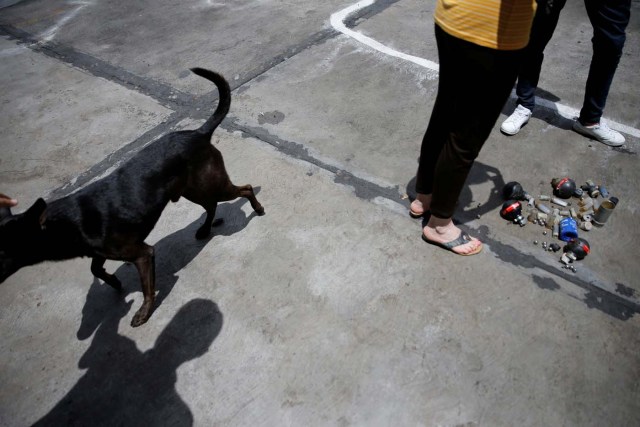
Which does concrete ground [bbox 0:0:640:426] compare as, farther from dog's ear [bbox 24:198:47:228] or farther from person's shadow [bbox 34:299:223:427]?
dog's ear [bbox 24:198:47:228]

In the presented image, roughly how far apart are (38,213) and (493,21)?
2320mm

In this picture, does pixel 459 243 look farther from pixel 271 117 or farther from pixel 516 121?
pixel 271 117

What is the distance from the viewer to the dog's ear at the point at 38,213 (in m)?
1.86

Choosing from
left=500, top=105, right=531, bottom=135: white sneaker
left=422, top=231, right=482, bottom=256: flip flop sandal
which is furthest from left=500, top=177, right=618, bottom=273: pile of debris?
left=500, top=105, right=531, bottom=135: white sneaker

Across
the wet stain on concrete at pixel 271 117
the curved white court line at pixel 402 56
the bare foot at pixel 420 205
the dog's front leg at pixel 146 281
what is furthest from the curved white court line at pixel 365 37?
the dog's front leg at pixel 146 281

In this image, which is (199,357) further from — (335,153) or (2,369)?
(335,153)

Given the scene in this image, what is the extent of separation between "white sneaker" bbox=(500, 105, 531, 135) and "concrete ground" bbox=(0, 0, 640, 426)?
0.08m

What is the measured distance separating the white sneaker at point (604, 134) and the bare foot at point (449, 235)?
1702mm

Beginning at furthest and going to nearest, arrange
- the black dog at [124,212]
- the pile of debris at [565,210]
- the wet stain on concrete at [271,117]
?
the wet stain on concrete at [271,117] < the pile of debris at [565,210] < the black dog at [124,212]

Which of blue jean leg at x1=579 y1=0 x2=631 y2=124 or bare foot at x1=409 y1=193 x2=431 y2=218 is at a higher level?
blue jean leg at x1=579 y1=0 x2=631 y2=124

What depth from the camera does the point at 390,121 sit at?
12.3 ft

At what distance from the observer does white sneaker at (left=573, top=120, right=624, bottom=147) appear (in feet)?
10.9

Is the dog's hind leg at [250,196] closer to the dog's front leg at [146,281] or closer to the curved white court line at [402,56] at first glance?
the dog's front leg at [146,281]

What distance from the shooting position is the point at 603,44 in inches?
118
